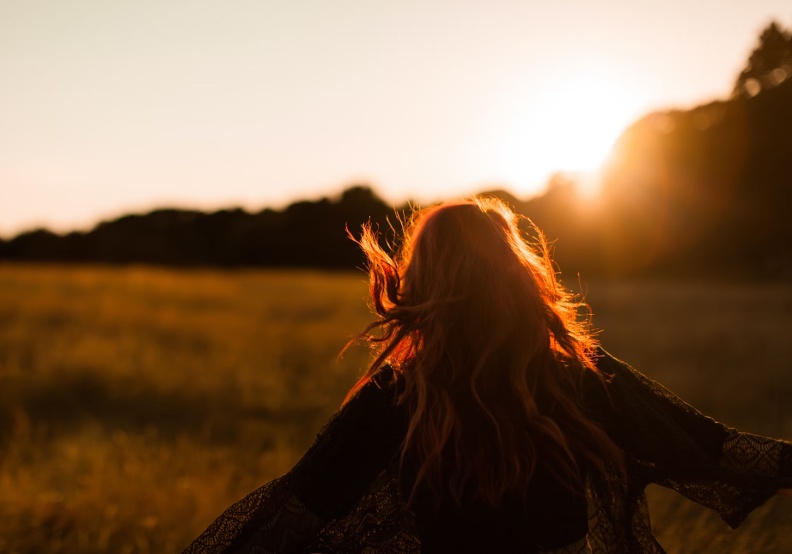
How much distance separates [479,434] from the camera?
174 cm

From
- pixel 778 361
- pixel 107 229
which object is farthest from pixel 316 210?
pixel 778 361

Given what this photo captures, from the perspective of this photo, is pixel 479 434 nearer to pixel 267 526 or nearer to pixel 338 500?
pixel 338 500

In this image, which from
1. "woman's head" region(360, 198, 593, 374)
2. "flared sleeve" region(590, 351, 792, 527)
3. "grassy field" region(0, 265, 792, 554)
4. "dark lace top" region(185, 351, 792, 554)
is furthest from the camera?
"grassy field" region(0, 265, 792, 554)

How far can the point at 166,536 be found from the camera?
4.09 m

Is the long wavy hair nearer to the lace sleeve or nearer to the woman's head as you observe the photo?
the woman's head

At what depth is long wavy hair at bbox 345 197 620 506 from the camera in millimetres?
1707

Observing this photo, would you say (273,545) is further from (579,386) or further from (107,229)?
(107,229)

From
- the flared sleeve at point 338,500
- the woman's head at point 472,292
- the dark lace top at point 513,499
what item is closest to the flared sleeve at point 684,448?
the dark lace top at point 513,499

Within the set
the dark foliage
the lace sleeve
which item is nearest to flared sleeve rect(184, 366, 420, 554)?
the lace sleeve

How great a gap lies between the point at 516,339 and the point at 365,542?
2.30 ft

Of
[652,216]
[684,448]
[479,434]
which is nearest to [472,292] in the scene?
[479,434]

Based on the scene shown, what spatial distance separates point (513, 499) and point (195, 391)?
25.6 ft

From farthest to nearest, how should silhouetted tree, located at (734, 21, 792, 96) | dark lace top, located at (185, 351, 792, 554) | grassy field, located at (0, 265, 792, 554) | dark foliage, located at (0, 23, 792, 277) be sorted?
dark foliage, located at (0, 23, 792, 277) → silhouetted tree, located at (734, 21, 792, 96) → grassy field, located at (0, 265, 792, 554) → dark lace top, located at (185, 351, 792, 554)

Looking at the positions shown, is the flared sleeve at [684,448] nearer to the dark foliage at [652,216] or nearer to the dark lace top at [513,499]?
the dark lace top at [513,499]
